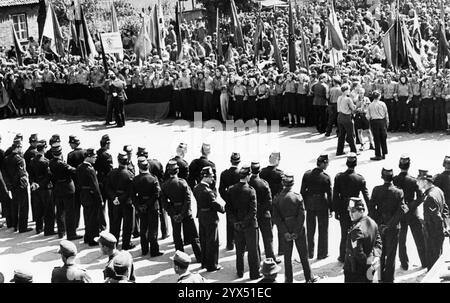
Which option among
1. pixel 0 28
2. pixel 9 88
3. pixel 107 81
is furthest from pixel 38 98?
pixel 0 28

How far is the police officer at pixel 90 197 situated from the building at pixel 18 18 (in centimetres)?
3106

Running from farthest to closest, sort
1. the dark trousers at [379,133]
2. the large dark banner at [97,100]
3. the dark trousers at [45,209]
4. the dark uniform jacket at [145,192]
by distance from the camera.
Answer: the large dark banner at [97,100] < the dark trousers at [379,133] < the dark trousers at [45,209] < the dark uniform jacket at [145,192]

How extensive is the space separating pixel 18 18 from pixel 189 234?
112 feet

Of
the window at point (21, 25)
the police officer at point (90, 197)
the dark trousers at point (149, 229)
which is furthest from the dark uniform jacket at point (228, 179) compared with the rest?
the window at point (21, 25)

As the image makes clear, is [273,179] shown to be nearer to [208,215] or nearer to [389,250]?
[208,215]

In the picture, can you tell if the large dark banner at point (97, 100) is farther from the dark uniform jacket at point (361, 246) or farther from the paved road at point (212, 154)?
the dark uniform jacket at point (361, 246)

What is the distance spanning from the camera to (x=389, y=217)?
10953 mm

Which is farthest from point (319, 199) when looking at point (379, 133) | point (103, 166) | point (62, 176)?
point (379, 133)

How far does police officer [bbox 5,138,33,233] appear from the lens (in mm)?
14401

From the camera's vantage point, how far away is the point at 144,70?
24.1 meters

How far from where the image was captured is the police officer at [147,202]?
41.1 ft

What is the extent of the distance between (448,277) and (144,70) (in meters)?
17.2

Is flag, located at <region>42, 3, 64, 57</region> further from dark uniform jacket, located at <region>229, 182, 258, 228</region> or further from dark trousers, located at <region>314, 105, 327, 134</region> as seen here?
dark uniform jacket, located at <region>229, 182, 258, 228</region>

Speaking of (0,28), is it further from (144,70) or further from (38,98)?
(144,70)
